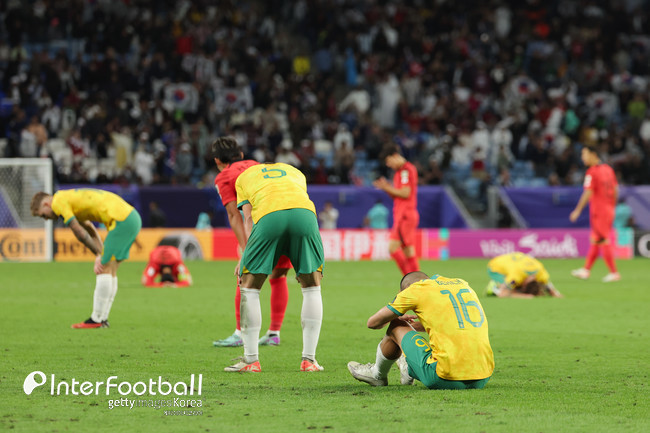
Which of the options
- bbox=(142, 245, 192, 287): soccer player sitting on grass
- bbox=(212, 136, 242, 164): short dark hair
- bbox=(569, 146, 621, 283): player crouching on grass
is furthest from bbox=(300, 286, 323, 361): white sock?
bbox=(569, 146, 621, 283): player crouching on grass

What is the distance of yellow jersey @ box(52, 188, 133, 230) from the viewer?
10977 millimetres

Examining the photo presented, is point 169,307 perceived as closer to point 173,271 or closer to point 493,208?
point 173,271

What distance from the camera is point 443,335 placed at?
6.68m

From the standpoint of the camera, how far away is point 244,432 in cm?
555

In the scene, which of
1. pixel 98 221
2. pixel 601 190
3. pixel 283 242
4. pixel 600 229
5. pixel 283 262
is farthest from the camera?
pixel 601 190

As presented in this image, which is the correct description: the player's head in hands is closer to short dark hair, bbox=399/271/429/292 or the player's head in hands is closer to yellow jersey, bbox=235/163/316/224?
yellow jersey, bbox=235/163/316/224

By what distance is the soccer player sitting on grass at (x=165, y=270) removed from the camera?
1689cm

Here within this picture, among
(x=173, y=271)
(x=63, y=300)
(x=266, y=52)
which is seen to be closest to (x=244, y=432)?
(x=63, y=300)

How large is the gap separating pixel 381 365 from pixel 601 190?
12.3 m

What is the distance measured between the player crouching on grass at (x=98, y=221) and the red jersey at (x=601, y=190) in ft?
32.4

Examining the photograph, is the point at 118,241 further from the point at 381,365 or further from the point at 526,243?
the point at 526,243

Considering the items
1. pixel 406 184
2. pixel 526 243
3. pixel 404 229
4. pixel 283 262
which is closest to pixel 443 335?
pixel 283 262

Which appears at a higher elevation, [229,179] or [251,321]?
[229,179]

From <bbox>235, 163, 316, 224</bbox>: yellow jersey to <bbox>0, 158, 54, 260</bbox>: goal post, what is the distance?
51.5ft
